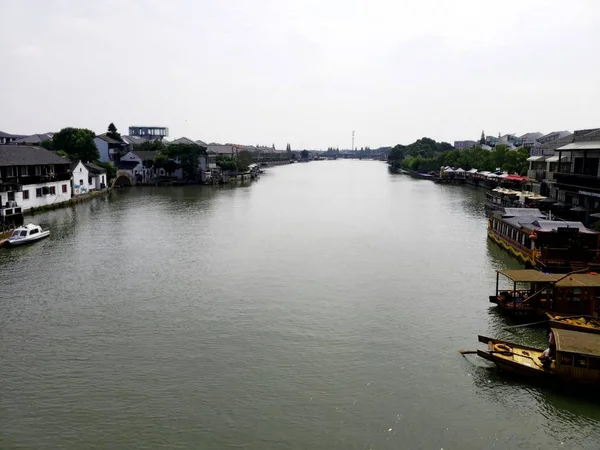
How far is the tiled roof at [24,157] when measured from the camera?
2919 cm

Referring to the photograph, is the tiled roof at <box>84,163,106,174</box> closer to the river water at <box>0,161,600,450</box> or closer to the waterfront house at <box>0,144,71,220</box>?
the waterfront house at <box>0,144,71,220</box>

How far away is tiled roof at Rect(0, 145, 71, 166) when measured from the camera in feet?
95.8

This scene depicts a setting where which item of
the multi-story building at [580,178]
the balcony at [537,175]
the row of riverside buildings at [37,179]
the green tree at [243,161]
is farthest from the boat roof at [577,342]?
the green tree at [243,161]

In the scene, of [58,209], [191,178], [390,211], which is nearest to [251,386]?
[390,211]

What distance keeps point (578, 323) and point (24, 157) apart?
31392 mm

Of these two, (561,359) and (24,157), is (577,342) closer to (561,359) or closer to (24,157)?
(561,359)

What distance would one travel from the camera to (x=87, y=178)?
41.3 m

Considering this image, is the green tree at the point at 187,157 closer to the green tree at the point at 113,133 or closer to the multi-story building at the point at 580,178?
the green tree at the point at 113,133

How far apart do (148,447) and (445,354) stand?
6384 mm

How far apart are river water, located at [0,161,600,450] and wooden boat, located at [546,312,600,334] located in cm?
81

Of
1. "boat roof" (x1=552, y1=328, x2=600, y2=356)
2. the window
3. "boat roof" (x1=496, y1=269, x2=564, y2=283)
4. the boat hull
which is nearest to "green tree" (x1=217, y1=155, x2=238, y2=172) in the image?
the boat hull

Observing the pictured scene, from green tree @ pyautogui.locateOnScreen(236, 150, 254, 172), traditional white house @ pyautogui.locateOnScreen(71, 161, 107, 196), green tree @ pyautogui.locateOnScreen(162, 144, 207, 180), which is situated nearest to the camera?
traditional white house @ pyautogui.locateOnScreen(71, 161, 107, 196)

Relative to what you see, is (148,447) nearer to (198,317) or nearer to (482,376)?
(198,317)

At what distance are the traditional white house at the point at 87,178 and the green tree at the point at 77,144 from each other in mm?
2276
